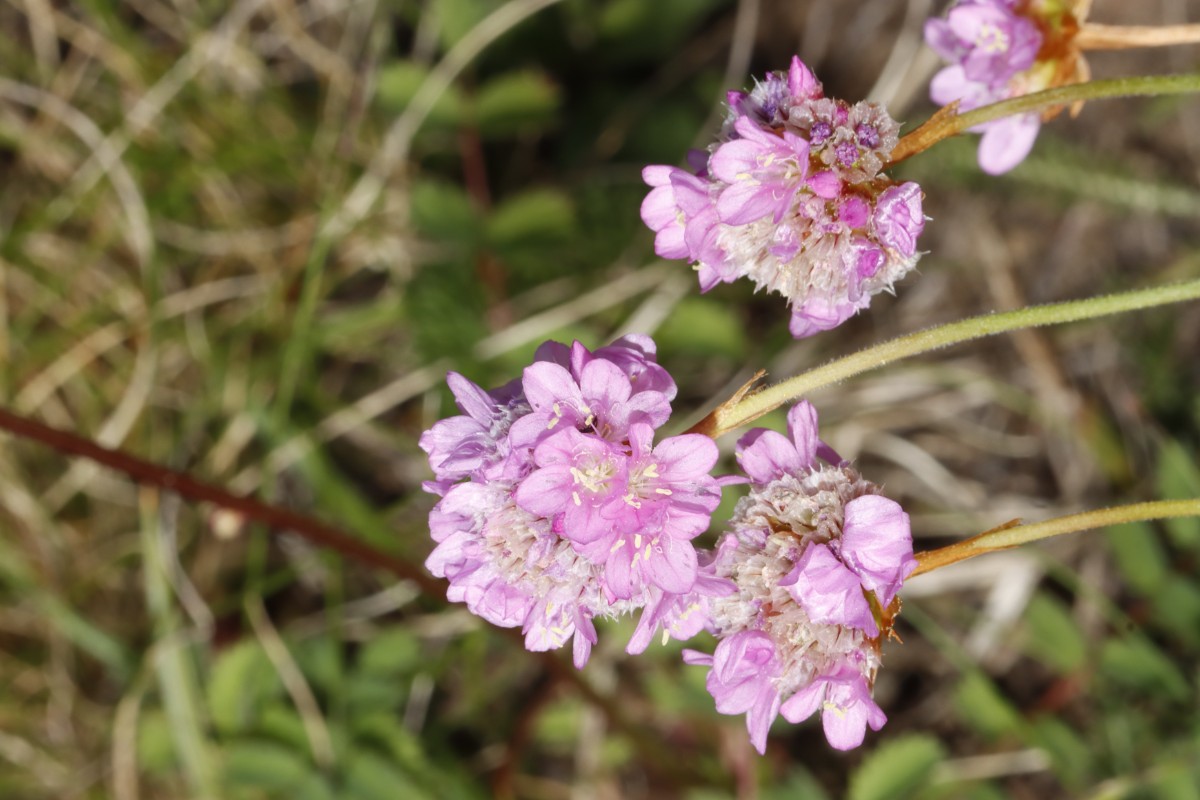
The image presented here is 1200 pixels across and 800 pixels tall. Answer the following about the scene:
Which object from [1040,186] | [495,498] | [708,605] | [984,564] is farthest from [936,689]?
[495,498]

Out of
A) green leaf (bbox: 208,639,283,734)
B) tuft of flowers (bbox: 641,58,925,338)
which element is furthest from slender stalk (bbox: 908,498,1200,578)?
green leaf (bbox: 208,639,283,734)

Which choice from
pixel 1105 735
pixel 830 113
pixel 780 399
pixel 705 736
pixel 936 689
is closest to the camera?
pixel 780 399

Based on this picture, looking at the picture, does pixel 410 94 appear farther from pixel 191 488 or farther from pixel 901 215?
pixel 901 215

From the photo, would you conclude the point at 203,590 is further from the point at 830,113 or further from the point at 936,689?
the point at 830,113

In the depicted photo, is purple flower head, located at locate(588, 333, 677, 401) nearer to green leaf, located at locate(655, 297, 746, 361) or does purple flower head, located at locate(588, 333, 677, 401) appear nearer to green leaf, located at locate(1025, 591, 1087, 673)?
green leaf, located at locate(655, 297, 746, 361)

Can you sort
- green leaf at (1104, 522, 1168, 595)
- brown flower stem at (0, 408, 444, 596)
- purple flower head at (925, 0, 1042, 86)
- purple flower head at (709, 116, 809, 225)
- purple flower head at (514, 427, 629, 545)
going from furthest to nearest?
1. green leaf at (1104, 522, 1168, 595)
2. brown flower stem at (0, 408, 444, 596)
3. purple flower head at (925, 0, 1042, 86)
4. purple flower head at (709, 116, 809, 225)
5. purple flower head at (514, 427, 629, 545)

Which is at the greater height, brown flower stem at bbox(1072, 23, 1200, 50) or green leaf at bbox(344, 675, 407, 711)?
brown flower stem at bbox(1072, 23, 1200, 50)
